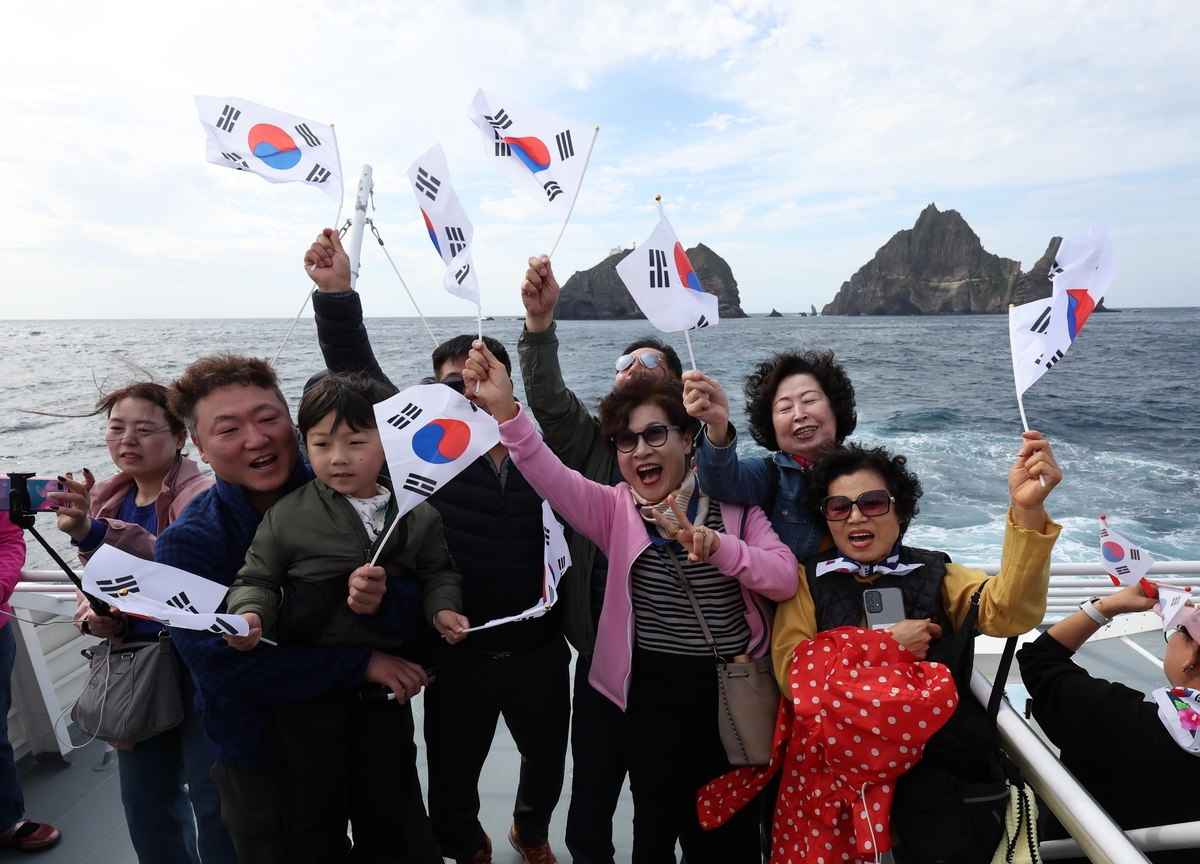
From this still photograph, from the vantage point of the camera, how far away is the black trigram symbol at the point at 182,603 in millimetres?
1481

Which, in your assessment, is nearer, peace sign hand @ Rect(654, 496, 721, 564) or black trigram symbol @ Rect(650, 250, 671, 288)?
peace sign hand @ Rect(654, 496, 721, 564)

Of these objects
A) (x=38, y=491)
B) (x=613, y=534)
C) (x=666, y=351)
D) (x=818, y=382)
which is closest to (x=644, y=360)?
(x=666, y=351)

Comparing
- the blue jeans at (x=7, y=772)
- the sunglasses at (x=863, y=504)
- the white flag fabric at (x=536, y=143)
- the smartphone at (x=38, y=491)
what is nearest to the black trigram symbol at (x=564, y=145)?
the white flag fabric at (x=536, y=143)

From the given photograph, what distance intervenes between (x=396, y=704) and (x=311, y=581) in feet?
1.41

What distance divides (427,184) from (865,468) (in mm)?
1593

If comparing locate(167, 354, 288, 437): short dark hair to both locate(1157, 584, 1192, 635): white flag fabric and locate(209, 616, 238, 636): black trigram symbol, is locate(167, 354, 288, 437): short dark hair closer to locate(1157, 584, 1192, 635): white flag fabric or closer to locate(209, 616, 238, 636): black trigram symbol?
locate(209, 616, 238, 636): black trigram symbol

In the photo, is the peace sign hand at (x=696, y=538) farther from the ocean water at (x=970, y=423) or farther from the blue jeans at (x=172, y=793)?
the blue jeans at (x=172, y=793)

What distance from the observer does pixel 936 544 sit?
348 inches

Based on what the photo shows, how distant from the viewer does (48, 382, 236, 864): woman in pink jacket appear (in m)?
1.97

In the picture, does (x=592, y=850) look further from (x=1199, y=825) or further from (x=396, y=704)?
(x=1199, y=825)

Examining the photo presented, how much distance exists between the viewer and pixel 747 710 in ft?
5.78

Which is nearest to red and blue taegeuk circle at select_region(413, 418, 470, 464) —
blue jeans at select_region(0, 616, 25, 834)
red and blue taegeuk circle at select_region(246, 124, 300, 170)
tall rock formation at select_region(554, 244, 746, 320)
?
red and blue taegeuk circle at select_region(246, 124, 300, 170)

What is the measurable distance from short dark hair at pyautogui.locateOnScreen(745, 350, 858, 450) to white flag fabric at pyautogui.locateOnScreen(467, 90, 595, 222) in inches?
34.3

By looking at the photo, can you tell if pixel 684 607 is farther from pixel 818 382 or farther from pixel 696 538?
pixel 818 382
